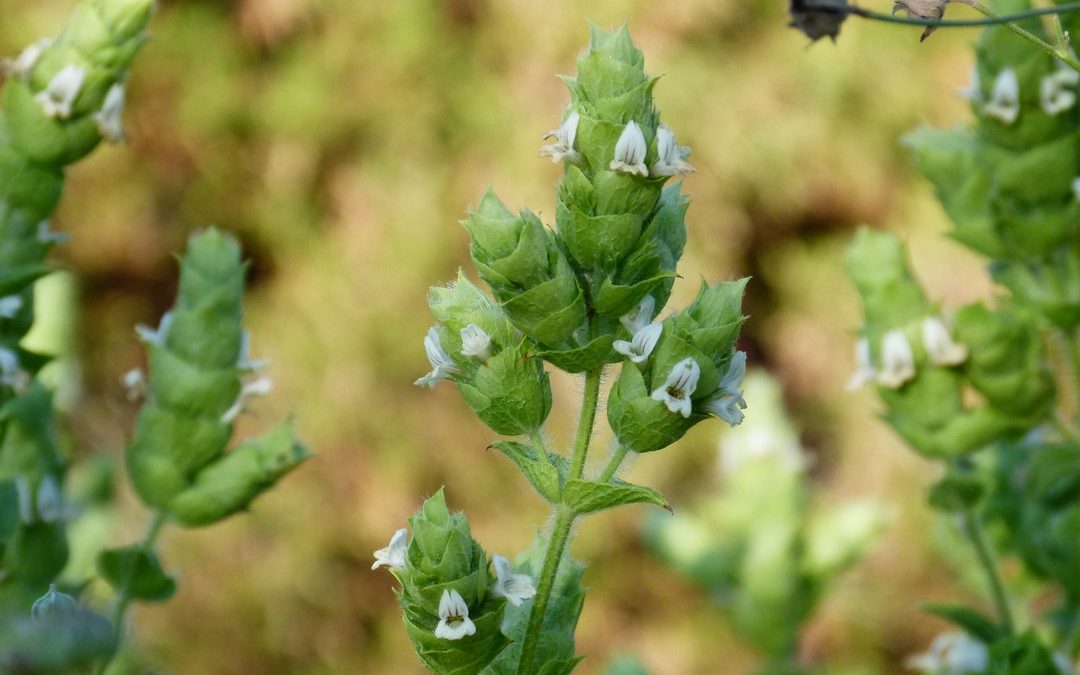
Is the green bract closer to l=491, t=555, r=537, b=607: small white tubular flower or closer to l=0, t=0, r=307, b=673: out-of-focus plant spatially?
l=0, t=0, r=307, b=673: out-of-focus plant

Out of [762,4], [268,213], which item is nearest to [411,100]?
[268,213]

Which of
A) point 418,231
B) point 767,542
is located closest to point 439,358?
point 767,542

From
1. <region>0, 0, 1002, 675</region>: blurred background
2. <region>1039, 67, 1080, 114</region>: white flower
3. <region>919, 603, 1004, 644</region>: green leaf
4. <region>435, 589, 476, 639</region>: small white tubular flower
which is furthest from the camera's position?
<region>0, 0, 1002, 675</region>: blurred background

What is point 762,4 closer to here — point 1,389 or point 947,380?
point 947,380

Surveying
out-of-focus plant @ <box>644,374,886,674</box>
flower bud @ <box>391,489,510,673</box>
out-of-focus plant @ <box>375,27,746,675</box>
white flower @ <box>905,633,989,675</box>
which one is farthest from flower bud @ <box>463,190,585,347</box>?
out-of-focus plant @ <box>644,374,886,674</box>

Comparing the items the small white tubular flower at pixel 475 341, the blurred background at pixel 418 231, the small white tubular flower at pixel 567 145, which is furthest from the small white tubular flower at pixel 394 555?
the blurred background at pixel 418 231

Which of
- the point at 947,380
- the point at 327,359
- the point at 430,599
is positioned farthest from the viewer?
the point at 327,359

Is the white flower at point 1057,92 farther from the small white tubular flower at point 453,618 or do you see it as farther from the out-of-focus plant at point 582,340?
the small white tubular flower at point 453,618

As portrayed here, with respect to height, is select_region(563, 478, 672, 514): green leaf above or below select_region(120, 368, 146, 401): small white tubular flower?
above

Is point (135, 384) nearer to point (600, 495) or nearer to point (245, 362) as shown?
point (245, 362)
